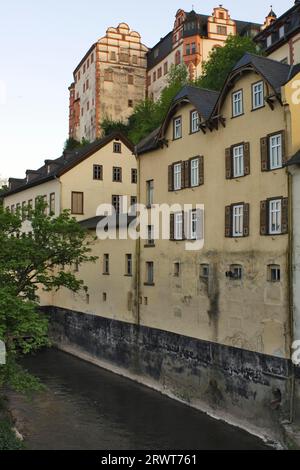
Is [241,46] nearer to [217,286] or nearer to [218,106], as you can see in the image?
[218,106]

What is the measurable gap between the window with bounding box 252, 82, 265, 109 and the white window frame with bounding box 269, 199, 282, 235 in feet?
15.4

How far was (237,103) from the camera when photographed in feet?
84.3

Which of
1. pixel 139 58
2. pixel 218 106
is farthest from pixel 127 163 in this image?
pixel 139 58

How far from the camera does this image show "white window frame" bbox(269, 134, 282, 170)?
893 inches

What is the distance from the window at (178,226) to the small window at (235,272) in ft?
16.4

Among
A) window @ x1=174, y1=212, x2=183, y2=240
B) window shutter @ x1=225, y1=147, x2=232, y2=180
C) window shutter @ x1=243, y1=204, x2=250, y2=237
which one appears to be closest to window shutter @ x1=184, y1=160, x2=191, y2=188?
window @ x1=174, y1=212, x2=183, y2=240

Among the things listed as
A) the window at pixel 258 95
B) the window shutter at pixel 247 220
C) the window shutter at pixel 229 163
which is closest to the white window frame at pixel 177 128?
the window shutter at pixel 229 163

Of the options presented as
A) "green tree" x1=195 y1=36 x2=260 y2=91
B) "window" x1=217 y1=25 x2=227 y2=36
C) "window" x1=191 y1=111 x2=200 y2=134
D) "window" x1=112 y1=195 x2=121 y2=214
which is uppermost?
"window" x1=217 y1=25 x2=227 y2=36

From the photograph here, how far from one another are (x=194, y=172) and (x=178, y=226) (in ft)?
10.9

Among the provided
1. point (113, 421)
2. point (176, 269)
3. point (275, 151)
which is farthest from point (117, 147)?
point (113, 421)

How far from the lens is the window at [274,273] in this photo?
22462 millimetres

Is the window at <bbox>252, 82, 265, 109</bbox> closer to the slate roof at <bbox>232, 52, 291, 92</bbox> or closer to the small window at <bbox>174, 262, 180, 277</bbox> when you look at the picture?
the slate roof at <bbox>232, 52, 291, 92</bbox>

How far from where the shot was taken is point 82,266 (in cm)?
4081
